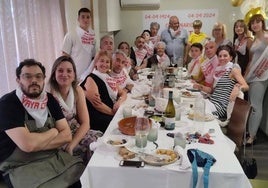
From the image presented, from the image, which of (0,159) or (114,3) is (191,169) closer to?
(0,159)

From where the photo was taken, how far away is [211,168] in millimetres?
1309

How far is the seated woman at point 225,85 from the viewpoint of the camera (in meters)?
2.60

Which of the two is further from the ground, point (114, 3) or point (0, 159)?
point (114, 3)

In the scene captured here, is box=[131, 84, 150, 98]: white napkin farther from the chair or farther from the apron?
the apron

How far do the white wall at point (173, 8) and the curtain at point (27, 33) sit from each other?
2680 mm

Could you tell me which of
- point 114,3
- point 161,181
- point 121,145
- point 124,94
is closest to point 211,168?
point 161,181

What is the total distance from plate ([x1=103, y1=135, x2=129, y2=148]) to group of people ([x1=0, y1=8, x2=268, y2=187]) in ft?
0.84

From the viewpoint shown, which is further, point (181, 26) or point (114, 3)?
point (181, 26)

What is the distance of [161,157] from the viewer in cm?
139

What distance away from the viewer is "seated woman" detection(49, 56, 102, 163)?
6.41ft

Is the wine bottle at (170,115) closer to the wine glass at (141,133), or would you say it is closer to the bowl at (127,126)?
the bowl at (127,126)

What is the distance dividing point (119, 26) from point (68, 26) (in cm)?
235

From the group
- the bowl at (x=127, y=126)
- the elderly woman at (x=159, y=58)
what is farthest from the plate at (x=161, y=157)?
the elderly woman at (x=159, y=58)

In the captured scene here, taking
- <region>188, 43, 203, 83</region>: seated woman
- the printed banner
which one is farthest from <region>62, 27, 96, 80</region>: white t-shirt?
the printed banner
